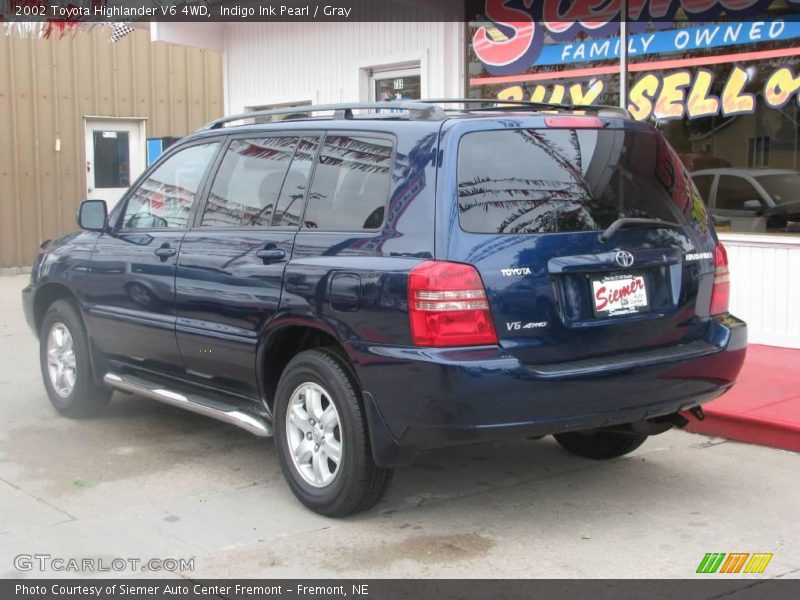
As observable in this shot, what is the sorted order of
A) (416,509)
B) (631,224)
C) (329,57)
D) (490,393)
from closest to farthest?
1. (490,393)
2. (631,224)
3. (416,509)
4. (329,57)

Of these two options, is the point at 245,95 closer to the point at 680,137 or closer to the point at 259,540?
the point at 680,137

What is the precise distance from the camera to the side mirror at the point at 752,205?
8.23 metres

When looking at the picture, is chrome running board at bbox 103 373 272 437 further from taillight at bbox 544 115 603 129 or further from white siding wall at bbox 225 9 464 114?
white siding wall at bbox 225 9 464 114

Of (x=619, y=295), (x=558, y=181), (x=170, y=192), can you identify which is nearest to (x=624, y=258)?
(x=619, y=295)

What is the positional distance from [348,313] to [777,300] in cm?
498

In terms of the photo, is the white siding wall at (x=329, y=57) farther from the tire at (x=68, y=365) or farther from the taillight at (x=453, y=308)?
the taillight at (x=453, y=308)

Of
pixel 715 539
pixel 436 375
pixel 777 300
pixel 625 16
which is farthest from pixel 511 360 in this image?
pixel 625 16

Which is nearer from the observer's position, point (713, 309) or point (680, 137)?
point (713, 309)

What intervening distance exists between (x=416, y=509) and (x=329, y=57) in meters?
7.65

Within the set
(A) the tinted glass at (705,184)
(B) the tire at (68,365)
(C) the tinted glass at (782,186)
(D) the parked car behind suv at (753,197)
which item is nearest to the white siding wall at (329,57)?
(A) the tinted glass at (705,184)

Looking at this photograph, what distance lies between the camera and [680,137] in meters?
8.62

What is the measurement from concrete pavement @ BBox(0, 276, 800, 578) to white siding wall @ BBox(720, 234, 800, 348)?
7.64 ft

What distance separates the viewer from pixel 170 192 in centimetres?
598

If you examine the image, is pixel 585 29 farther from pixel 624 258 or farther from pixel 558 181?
pixel 624 258
